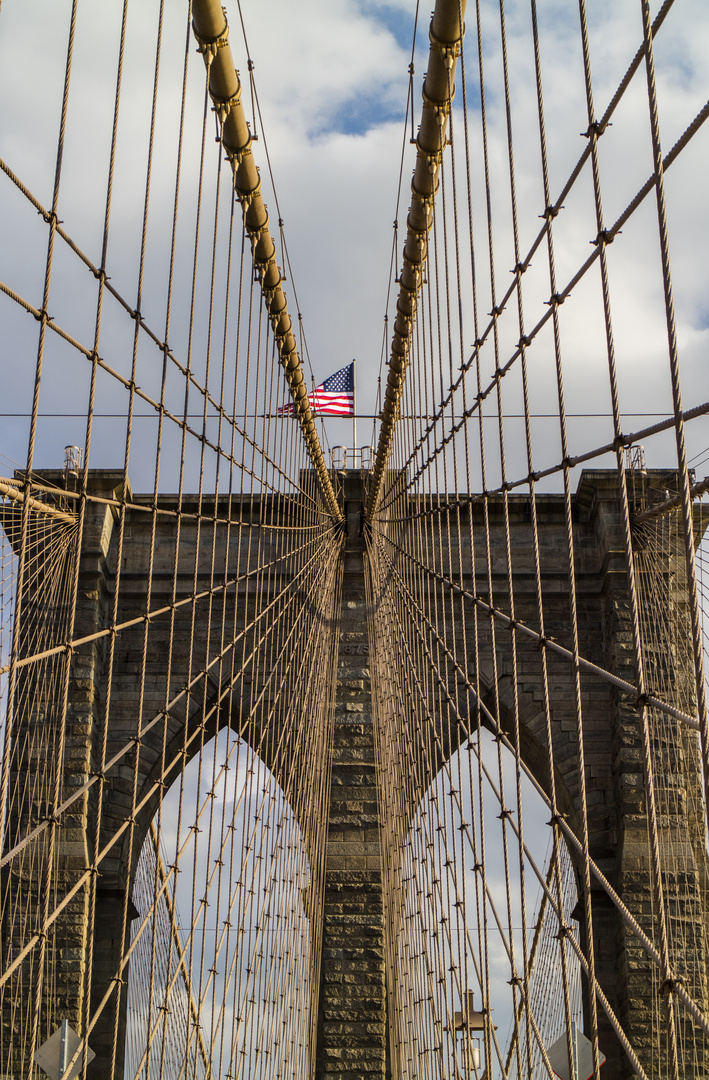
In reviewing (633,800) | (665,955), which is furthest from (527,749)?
(665,955)

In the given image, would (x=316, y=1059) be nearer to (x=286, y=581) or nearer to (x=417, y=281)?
(x=286, y=581)

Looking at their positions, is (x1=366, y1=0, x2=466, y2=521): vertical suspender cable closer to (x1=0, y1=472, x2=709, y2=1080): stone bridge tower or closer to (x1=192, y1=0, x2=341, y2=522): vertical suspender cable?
(x1=192, y1=0, x2=341, y2=522): vertical suspender cable

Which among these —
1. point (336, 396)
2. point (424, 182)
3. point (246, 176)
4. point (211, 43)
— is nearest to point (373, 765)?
point (336, 396)

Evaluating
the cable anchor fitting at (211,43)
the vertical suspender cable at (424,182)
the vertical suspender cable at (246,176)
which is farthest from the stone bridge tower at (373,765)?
the cable anchor fitting at (211,43)

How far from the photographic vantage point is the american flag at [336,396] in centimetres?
1330

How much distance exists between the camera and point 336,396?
13609mm

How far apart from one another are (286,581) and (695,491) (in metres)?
5.19

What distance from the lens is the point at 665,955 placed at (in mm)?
2316

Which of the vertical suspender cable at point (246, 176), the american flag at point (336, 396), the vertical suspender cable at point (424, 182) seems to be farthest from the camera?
the american flag at point (336, 396)

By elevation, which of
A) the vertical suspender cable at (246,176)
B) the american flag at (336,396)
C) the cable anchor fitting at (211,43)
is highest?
the american flag at (336,396)

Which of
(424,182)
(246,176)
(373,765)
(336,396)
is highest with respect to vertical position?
(336,396)

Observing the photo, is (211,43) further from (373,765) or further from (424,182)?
(373,765)

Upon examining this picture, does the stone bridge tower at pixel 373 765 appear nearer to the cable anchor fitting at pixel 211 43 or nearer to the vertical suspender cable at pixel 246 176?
the vertical suspender cable at pixel 246 176

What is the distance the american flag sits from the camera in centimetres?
1330
